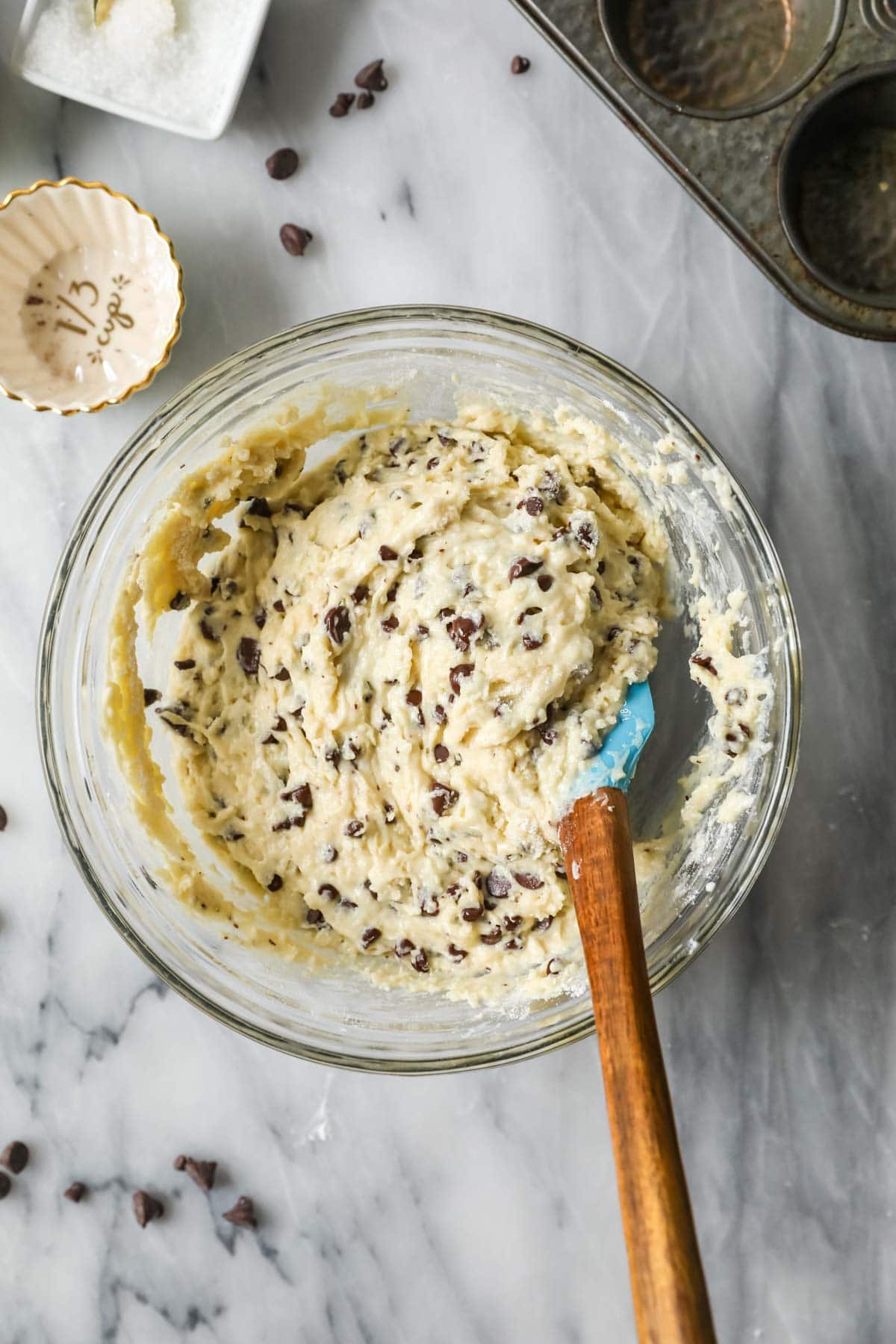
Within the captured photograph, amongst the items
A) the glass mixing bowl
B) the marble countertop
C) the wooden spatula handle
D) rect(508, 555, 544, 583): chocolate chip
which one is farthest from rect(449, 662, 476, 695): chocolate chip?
the marble countertop

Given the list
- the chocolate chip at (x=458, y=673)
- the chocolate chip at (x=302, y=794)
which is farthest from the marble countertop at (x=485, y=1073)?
the chocolate chip at (x=458, y=673)

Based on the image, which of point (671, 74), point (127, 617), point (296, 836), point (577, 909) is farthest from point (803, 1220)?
point (671, 74)

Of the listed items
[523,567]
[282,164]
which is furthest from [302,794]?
[282,164]

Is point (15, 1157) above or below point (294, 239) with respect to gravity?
below

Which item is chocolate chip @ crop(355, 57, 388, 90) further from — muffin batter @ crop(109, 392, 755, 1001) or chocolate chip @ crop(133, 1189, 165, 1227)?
chocolate chip @ crop(133, 1189, 165, 1227)

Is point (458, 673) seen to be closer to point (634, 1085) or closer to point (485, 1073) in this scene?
point (634, 1085)
